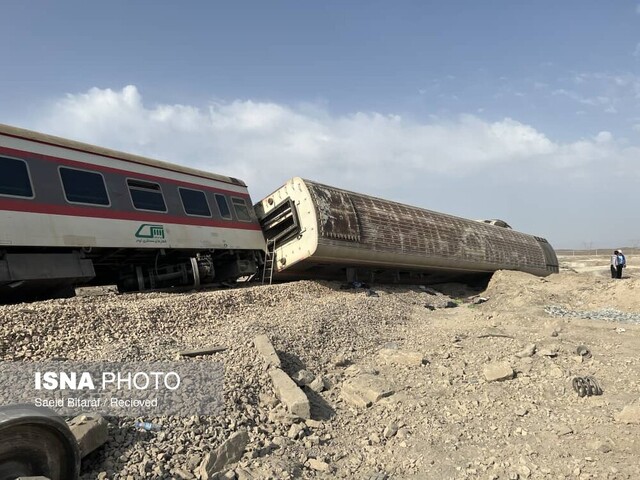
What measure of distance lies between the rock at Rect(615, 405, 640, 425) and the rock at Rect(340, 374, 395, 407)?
214 centimetres

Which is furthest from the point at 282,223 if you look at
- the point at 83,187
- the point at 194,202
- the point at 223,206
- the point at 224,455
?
the point at 224,455

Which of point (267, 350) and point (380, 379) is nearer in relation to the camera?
point (380, 379)

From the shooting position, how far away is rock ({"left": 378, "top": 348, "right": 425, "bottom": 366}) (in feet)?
19.9

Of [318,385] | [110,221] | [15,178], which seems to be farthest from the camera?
[110,221]

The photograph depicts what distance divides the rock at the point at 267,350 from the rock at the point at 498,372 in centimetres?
247

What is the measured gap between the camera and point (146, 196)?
374 inches

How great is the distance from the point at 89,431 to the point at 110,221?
20.0 ft

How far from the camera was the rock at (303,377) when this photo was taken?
523 centimetres

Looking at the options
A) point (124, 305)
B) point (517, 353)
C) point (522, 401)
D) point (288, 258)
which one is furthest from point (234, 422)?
point (288, 258)

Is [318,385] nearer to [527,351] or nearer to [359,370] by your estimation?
[359,370]

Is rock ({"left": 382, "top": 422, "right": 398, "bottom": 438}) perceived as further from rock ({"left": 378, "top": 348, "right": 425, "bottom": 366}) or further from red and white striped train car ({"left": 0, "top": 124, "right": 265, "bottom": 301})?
red and white striped train car ({"left": 0, "top": 124, "right": 265, "bottom": 301})

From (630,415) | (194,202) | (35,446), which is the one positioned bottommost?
(630,415)

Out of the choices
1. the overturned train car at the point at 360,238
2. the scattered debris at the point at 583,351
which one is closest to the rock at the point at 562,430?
the scattered debris at the point at 583,351

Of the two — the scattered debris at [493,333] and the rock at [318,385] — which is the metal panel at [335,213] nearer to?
the scattered debris at [493,333]
